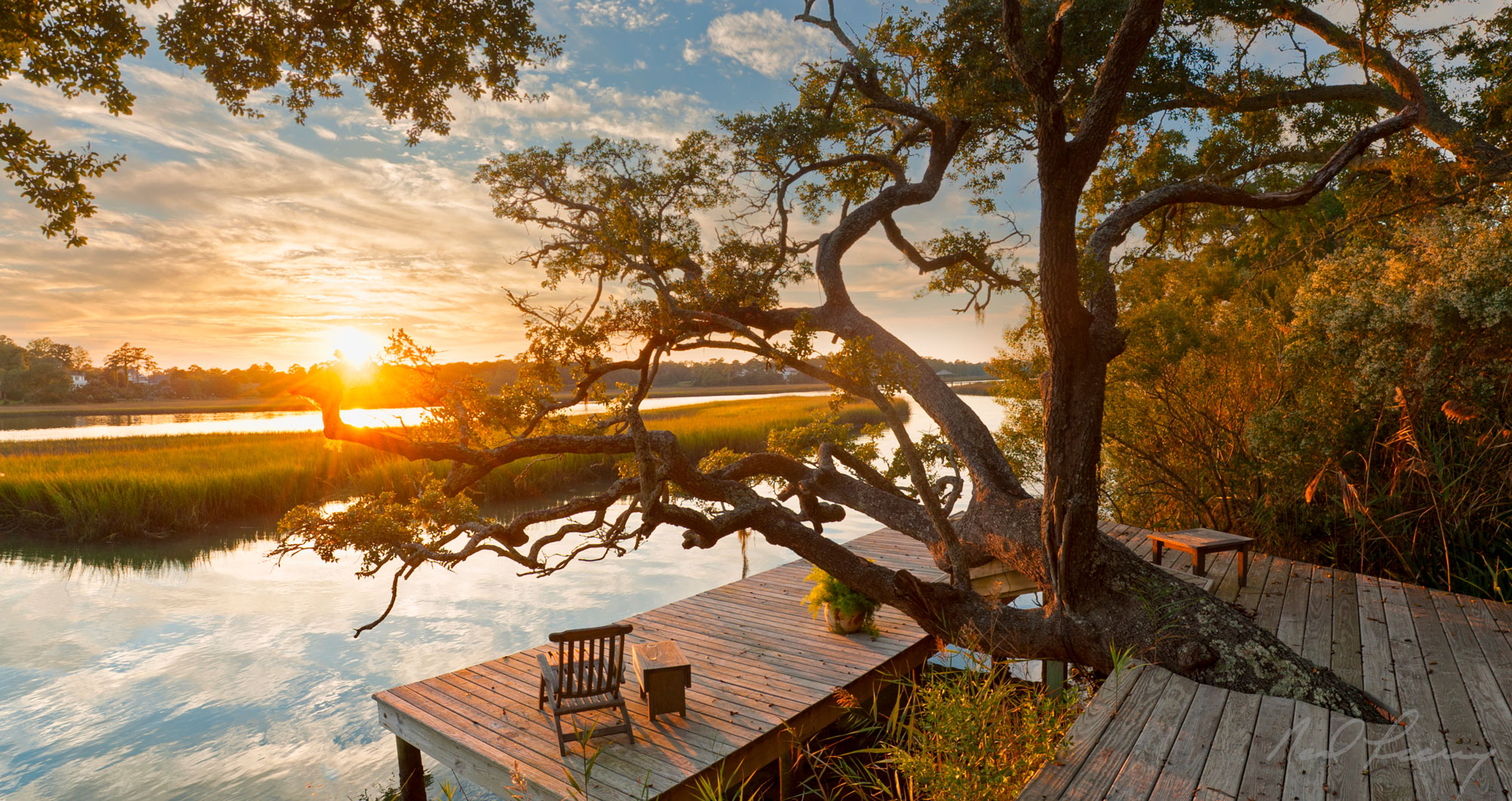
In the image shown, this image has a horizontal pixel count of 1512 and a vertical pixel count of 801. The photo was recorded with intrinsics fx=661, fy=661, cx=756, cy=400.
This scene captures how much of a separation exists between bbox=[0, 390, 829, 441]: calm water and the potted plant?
58.3ft

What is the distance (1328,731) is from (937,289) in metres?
5.24

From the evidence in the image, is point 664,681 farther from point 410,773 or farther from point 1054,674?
point 1054,674

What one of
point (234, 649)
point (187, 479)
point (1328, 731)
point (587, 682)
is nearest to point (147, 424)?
point (187, 479)

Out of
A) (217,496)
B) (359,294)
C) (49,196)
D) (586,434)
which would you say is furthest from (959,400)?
(217,496)

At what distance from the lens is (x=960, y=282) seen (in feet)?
24.6

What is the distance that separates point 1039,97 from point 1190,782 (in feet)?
11.8

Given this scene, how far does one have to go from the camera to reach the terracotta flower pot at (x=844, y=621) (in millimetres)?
6648

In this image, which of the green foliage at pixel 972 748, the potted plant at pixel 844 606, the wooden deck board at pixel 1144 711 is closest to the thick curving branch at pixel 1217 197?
the wooden deck board at pixel 1144 711

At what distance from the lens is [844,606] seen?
21.6 ft

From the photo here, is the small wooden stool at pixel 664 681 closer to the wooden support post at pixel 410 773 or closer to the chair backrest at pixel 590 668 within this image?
the chair backrest at pixel 590 668

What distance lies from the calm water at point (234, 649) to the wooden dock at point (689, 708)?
1.24m

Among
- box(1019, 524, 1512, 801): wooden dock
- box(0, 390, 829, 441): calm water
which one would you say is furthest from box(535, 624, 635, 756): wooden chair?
box(0, 390, 829, 441): calm water

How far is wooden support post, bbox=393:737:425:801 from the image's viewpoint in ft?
18.0

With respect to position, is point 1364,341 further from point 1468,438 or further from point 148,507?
point 148,507
